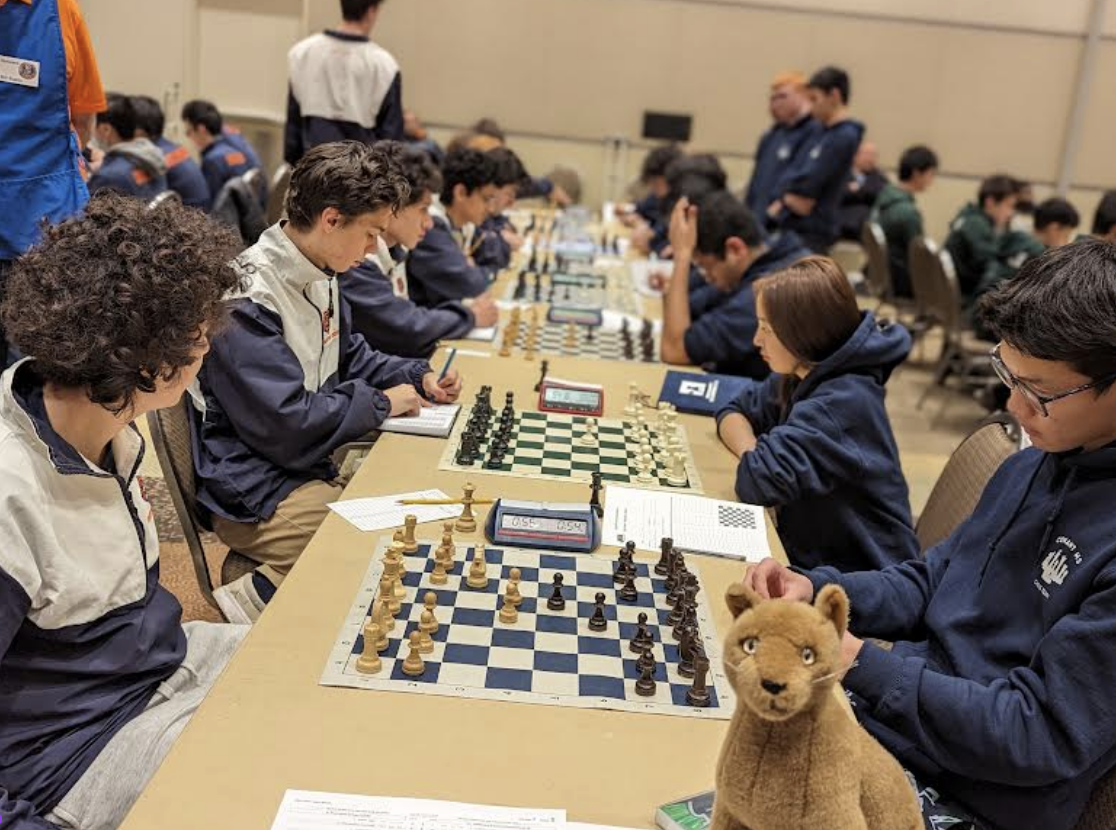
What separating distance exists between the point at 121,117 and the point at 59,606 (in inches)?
213

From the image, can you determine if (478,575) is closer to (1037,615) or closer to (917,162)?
(1037,615)

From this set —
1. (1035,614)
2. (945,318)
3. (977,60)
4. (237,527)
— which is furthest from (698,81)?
(1035,614)

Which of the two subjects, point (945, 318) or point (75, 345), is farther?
point (945, 318)

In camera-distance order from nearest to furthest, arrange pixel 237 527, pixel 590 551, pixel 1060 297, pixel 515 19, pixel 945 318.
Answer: pixel 1060 297
pixel 590 551
pixel 237 527
pixel 945 318
pixel 515 19

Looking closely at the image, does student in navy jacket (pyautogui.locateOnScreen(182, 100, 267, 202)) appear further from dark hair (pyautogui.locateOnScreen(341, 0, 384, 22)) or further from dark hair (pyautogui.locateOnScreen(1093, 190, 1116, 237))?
dark hair (pyautogui.locateOnScreen(1093, 190, 1116, 237))

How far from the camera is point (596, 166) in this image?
410 inches

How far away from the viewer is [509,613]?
1.67 meters

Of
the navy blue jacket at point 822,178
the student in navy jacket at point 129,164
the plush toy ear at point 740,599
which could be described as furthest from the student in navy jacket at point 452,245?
the plush toy ear at point 740,599

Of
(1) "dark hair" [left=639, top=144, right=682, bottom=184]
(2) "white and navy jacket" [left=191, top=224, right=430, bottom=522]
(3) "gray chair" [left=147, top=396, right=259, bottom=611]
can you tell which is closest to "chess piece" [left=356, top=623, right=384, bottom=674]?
(3) "gray chair" [left=147, top=396, right=259, bottom=611]

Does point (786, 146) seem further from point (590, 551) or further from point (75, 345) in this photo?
point (75, 345)

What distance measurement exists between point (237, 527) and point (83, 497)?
938 millimetres

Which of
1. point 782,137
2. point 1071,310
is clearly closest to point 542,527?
point 1071,310

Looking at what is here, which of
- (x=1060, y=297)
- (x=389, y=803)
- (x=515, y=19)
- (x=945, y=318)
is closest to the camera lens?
(x=389, y=803)

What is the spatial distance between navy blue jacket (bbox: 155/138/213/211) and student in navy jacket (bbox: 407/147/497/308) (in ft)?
7.26
